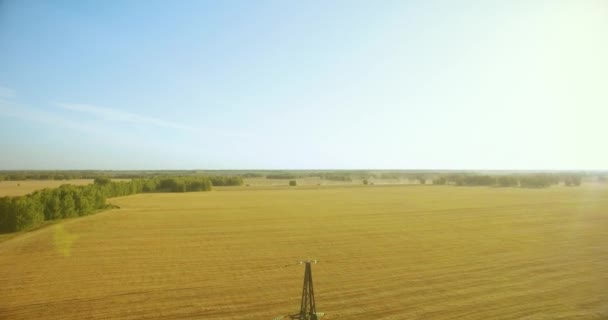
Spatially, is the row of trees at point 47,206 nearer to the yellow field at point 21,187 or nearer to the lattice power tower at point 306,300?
the yellow field at point 21,187

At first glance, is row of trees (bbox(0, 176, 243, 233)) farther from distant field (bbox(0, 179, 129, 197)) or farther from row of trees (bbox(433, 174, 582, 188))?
row of trees (bbox(433, 174, 582, 188))

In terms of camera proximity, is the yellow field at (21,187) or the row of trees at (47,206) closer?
the row of trees at (47,206)

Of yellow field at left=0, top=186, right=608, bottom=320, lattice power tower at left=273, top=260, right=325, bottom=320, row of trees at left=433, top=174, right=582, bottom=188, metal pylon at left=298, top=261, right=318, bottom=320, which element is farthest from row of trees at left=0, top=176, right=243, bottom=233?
row of trees at left=433, top=174, right=582, bottom=188

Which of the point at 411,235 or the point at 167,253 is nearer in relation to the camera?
the point at 167,253

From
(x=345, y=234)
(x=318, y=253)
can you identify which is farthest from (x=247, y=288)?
(x=345, y=234)

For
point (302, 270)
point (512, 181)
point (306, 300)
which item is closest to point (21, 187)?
point (302, 270)

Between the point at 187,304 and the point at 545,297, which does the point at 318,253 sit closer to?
the point at 187,304

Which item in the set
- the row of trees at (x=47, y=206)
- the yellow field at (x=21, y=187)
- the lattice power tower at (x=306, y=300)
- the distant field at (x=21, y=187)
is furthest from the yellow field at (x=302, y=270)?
the distant field at (x=21, y=187)

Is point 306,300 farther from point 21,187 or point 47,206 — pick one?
point 21,187
